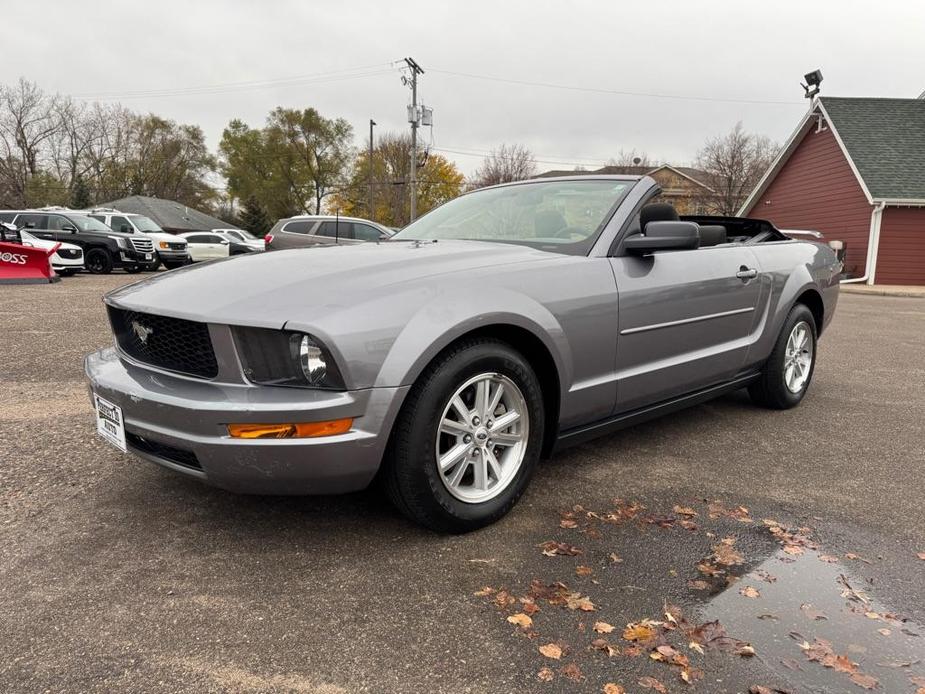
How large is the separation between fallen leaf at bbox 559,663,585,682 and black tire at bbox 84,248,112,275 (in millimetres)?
19460

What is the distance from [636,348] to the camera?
3156 millimetres

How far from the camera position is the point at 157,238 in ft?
65.6

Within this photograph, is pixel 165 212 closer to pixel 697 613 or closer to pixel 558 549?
pixel 558 549

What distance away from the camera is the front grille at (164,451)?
7.50 feet

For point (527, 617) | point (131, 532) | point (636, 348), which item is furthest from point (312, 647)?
point (636, 348)

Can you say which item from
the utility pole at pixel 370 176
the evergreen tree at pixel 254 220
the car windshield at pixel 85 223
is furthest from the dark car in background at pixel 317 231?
the evergreen tree at pixel 254 220

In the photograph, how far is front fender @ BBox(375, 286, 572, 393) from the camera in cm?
227

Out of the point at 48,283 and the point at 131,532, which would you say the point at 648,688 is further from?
the point at 48,283

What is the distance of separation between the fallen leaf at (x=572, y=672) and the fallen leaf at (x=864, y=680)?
0.77 m

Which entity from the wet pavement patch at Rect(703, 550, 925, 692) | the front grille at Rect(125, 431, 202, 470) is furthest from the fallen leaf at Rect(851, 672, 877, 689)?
the front grille at Rect(125, 431, 202, 470)

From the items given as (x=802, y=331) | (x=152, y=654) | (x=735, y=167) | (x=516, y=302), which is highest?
(x=735, y=167)

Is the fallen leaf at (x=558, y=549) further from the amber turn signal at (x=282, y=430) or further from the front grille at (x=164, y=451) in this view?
the front grille at (x=164, y=451)

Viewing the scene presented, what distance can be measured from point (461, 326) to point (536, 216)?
1.30 metres

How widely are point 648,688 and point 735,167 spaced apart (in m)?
45.5
